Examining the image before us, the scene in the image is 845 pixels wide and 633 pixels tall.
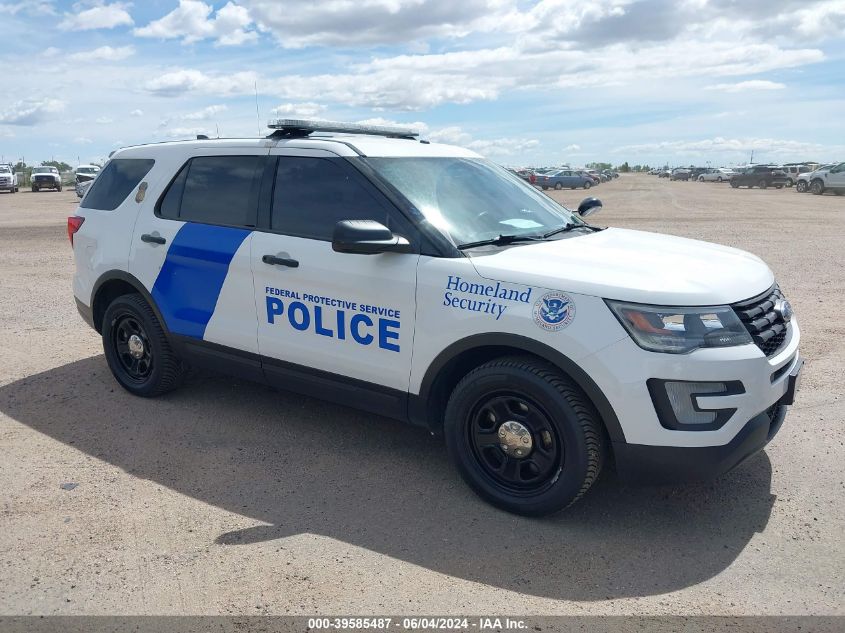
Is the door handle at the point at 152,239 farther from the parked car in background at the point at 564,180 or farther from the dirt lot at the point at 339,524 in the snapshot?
the parked car in background at the point at 564,180

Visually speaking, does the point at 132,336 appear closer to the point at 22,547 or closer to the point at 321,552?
the point at 22,547

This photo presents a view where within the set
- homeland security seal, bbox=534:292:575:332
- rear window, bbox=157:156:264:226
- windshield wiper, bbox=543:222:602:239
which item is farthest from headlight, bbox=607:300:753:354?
rear window, bbox=157:156:264:226

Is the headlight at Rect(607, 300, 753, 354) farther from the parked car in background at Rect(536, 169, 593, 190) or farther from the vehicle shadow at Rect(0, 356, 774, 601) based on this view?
the parked car in background at Rect(536, 169, 593, 190)

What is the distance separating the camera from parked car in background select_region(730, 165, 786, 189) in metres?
48.7

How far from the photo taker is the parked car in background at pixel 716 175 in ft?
227

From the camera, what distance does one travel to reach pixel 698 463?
329 cm

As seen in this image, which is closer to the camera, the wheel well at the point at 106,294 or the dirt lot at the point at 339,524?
the dirt lot at the point at 339,524

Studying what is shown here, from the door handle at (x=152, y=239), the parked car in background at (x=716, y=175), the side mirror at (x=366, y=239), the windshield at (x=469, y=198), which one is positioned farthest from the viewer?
the parked car in background at (x=716, y=175)

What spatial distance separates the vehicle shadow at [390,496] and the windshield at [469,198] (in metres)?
1.43

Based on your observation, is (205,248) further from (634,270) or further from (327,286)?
(634,270)

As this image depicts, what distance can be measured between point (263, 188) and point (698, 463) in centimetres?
295

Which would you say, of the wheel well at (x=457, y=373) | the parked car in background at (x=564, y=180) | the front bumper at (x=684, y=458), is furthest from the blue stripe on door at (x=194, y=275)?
the parked car in background at (x=564, y=180)

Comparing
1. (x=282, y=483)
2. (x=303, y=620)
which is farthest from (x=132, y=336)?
(x=303, y=620)

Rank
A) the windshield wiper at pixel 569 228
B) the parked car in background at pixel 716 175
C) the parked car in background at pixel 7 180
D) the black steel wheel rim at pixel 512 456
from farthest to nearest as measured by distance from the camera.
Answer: the parked car in background at pixel 716 175
the parked car in background at pixel 7 180
the windshield wiper at pixel 569 228
the black steel wheel rim at pixel 512 456
